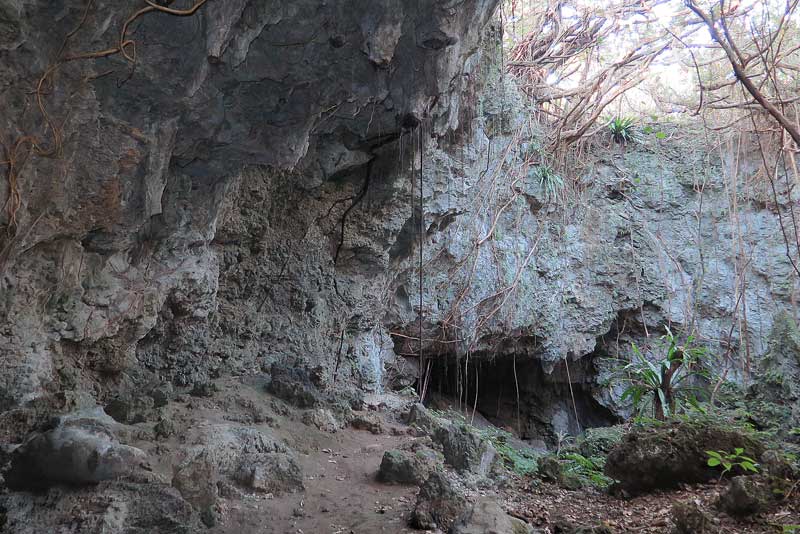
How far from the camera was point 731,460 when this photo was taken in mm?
3766

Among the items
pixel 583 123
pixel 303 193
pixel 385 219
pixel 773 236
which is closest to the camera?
pixel 303 193

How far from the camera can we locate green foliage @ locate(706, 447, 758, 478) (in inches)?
135

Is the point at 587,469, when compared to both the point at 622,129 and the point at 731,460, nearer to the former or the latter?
→ the point at 731,460

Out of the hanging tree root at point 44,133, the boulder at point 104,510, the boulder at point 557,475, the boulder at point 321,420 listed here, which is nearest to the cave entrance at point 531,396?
the boulder at point 557,475

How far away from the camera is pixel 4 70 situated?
244 centimetres

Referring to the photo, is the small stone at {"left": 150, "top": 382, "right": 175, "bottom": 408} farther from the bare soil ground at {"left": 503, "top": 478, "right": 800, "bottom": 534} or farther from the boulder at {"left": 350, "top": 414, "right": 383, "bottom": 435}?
the bare soil ground at {"left": 503, "top": 478, "right": 800, "bottom": 534}

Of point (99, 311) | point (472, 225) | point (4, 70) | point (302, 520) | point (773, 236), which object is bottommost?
point (302, 520)

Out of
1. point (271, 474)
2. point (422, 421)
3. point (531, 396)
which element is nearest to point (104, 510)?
point (271, 474)

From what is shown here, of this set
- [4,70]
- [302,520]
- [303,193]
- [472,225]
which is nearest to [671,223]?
[472,225]

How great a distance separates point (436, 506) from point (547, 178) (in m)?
7.04

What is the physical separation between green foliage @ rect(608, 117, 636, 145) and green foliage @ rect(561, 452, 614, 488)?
601cm

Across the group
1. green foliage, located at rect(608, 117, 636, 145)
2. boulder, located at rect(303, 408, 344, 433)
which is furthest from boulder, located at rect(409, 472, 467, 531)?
green foliage, located at rect(608, 117, 636, 145)

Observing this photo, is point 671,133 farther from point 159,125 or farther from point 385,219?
point 159,125

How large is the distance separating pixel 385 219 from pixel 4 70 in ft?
12.9
